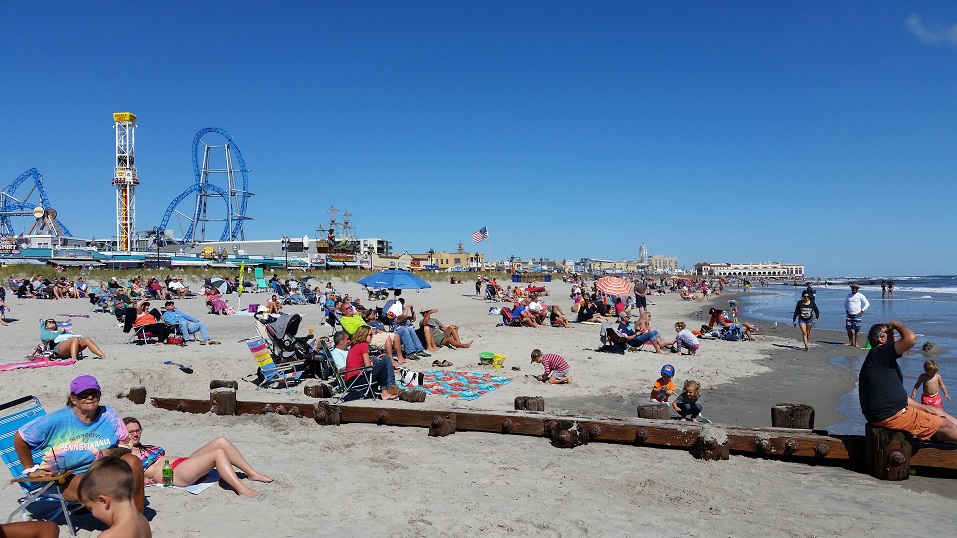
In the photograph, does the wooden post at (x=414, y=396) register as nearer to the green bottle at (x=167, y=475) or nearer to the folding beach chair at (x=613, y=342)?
the green bottle at (x=167, y=475)

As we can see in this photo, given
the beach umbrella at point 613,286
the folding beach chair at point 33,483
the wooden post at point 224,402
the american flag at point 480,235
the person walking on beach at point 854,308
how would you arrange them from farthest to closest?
1. the american flag at point 480,235
2. the beach umbrella at point 613,286
3. the person walking on beach at point 854,308
4. the wooden post at point 224,402
5. the folding beach chair at point 33,483

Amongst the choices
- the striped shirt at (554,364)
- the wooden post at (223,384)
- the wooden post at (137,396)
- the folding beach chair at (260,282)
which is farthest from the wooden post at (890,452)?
the folding beach chair at (260,282)

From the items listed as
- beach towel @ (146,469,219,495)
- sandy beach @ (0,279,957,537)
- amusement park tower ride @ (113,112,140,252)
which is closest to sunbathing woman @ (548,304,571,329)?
sandy beach @ (0,279,957,537)

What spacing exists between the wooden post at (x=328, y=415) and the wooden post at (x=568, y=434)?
2.25 meters

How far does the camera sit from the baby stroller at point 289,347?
8.44 meters

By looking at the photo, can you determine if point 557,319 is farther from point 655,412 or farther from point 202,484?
point 202,484

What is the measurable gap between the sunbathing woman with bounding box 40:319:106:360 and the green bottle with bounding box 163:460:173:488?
562 cm

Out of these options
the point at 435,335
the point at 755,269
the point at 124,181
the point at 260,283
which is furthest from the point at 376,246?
the point at 755,269

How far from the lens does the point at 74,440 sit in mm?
3590

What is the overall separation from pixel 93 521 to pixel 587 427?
151 inches

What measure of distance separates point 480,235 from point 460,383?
125 feet

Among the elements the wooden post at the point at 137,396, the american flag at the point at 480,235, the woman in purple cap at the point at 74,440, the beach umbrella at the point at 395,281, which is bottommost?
the wooden post at the point at 137,396

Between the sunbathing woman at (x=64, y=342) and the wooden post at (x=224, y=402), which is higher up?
the sunbathing woman at (x=64, y=342)

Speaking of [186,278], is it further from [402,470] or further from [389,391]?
[402,470]
